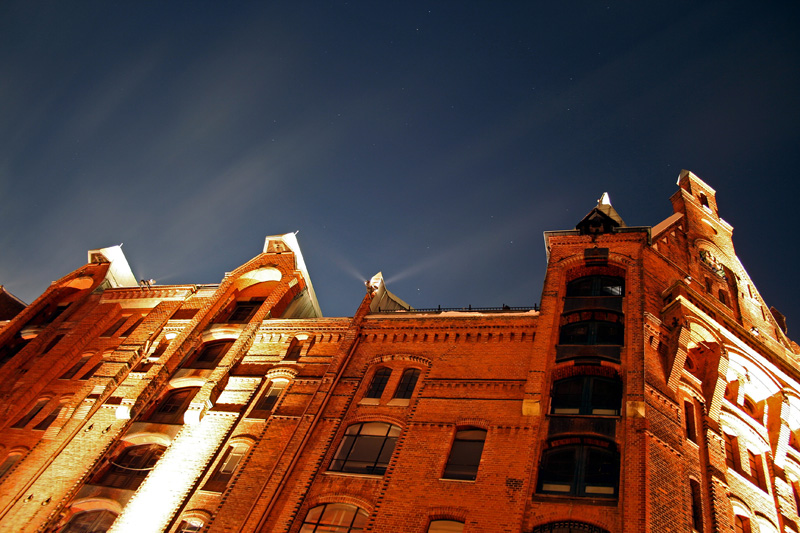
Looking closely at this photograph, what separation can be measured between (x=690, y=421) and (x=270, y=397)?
56.2 feet

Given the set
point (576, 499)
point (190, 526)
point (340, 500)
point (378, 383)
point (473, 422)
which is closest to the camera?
point (576, 499)

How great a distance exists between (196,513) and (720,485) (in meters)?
18.4

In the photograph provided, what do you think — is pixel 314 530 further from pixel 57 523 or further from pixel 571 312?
pixel 571 312

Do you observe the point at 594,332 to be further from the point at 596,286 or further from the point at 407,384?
the point at 407,384

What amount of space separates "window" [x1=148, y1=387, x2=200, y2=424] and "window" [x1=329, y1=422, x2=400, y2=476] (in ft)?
27.5

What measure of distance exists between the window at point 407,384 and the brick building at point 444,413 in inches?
3.8

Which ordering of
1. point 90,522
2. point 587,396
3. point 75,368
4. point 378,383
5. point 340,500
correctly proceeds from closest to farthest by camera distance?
point 340,500, point 587,396, point 90,522, point 378,383, point 75,368

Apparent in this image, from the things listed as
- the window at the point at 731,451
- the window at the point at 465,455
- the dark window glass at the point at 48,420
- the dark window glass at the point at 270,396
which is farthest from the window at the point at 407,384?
the dark window glass at the point at 48,420

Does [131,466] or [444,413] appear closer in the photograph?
[444,413]

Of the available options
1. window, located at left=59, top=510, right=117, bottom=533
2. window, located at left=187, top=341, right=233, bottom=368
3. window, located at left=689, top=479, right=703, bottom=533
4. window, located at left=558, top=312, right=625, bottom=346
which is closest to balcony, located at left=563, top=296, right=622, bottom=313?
window, located at left=558, top=312, right=625, bottom=346

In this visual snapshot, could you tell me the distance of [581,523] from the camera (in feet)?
58.1

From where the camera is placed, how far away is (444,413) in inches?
909

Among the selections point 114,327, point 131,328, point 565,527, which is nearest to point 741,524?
point 565,527

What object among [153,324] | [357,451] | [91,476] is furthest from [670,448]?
[153,324]
